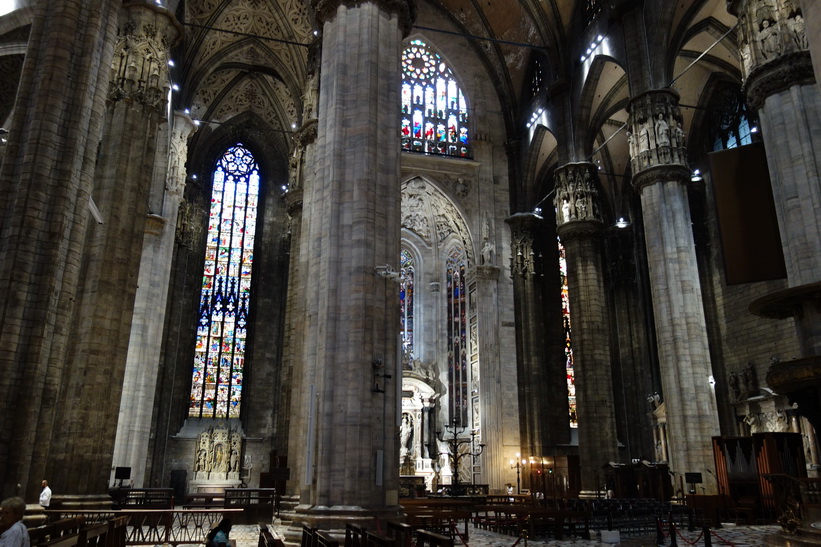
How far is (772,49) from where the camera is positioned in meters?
14.2

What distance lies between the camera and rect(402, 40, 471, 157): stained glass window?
94.9ft

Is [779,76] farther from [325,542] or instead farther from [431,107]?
[431,107]

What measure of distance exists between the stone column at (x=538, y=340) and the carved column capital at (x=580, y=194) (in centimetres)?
329

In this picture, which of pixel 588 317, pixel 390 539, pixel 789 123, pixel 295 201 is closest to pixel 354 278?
pixel 390 539

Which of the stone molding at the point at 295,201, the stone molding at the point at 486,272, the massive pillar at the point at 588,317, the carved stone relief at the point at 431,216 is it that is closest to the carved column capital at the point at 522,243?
the stone molding at the point at 486,272

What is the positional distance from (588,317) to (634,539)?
11569 millimetres

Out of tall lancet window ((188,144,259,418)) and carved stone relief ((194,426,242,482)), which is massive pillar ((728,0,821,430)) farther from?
tall lancet window ((188,144,259,418))

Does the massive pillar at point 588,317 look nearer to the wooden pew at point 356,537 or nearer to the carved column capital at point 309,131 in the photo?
the carved column capital at point 309,131

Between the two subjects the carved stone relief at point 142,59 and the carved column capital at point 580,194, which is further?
the carved column capital at point 580,194

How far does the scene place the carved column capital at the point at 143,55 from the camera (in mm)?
15961

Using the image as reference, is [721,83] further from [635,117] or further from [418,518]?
[418,518]

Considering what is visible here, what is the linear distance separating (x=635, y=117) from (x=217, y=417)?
21.6 meters

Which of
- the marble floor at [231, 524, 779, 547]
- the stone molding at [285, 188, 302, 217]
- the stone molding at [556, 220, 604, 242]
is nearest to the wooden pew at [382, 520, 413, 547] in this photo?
the marble floor at [231, 524, 779, 547]

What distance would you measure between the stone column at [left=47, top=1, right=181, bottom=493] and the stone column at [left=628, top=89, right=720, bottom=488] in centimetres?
1449
